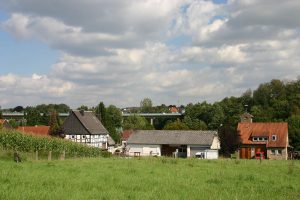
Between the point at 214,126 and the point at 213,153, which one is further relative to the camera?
the point at 214,126

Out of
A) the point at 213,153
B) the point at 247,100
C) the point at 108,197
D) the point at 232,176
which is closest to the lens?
the point at 108,197

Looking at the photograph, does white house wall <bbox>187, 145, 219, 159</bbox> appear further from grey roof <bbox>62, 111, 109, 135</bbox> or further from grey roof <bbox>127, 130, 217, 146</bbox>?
grey roof <bbox>62, 111, 109, 135</bbox>

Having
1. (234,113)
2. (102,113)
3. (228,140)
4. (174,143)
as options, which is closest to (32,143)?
(174,143)

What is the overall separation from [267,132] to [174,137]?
53.7ft

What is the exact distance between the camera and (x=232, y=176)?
21.4 m

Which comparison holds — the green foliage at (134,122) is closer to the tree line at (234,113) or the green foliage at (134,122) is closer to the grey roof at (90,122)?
the tree line at (234,113)

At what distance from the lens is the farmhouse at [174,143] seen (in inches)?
2992

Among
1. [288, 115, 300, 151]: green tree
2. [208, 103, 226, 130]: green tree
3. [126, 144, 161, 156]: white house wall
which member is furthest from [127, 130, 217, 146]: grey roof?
[208, 103, 226, 130]: green tree

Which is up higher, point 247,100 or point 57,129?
point 247,100

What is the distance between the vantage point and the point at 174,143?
77938mm

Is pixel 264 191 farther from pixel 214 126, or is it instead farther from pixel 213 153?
pixel 214 126

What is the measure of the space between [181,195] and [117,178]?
16.6 feet

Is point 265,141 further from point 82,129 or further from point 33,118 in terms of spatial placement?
point 33,118

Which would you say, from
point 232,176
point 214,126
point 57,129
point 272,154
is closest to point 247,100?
point 214,126
